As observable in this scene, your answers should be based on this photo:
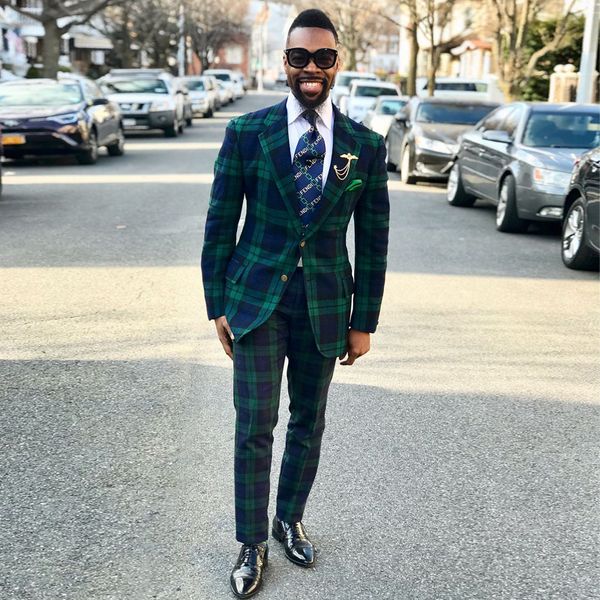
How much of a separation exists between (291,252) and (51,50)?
35.8 m

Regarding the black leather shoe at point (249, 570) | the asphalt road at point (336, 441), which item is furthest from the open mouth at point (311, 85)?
the asphalt road at point (336, 441)

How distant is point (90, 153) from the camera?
62.6ft

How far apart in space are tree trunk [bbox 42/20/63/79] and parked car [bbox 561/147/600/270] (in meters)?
29.5

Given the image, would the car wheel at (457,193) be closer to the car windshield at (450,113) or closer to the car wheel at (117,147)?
the car windshield at (450,113)

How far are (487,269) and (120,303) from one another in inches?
144

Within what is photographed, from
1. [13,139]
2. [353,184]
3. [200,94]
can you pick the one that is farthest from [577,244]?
[200,94]

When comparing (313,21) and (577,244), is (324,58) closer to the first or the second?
(313,21)

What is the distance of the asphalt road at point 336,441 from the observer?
3.65m

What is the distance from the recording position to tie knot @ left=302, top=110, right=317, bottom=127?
130 inches

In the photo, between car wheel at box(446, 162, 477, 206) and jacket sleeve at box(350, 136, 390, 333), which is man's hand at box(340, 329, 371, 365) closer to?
jacket sleeve at box(350, 136, 390, 333)

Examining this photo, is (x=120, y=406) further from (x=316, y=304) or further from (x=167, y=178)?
(x=167, y=178)

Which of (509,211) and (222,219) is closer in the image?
(222,219)

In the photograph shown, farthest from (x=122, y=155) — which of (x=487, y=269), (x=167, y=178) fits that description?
(x=487, y=269)

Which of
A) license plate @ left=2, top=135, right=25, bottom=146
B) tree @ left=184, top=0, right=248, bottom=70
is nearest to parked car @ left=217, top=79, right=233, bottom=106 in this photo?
tree @ left=184, top=0, right=248, bottom=70
